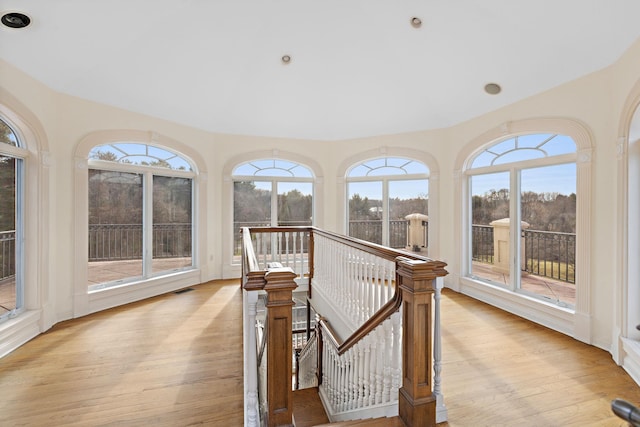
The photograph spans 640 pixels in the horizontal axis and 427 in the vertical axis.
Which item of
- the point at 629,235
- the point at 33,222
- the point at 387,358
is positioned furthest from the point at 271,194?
the point at 629,235

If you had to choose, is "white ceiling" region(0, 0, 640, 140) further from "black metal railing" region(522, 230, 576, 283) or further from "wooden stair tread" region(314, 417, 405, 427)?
"wooden stair tread" region(314, 417, 405, 427)

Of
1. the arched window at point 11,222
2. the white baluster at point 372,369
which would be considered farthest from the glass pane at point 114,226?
the white baluster at point 372,369

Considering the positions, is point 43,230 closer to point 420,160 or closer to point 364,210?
point 364,210

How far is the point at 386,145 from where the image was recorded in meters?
5.66

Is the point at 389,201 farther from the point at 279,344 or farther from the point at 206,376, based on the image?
the point at 279,344

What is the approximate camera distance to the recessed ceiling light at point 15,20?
8.58 feet

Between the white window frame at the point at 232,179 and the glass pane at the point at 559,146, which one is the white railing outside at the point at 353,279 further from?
the glass pane at the point at 559,146

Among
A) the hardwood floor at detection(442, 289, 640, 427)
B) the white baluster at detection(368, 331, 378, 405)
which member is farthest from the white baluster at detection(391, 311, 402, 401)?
the hardwood floor at detection(442, 289, 640, 427)

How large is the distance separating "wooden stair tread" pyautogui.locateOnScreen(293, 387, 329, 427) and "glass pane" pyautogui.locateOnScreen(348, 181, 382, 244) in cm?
321

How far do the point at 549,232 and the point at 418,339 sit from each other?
128 inches

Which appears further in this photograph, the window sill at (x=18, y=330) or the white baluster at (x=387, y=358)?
the window sill at (x=18, y=330)

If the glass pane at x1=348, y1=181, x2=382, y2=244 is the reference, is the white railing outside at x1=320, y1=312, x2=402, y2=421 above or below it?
below

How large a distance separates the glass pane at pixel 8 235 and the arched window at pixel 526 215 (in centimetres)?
603

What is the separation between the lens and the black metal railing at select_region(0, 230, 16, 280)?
310 cm
